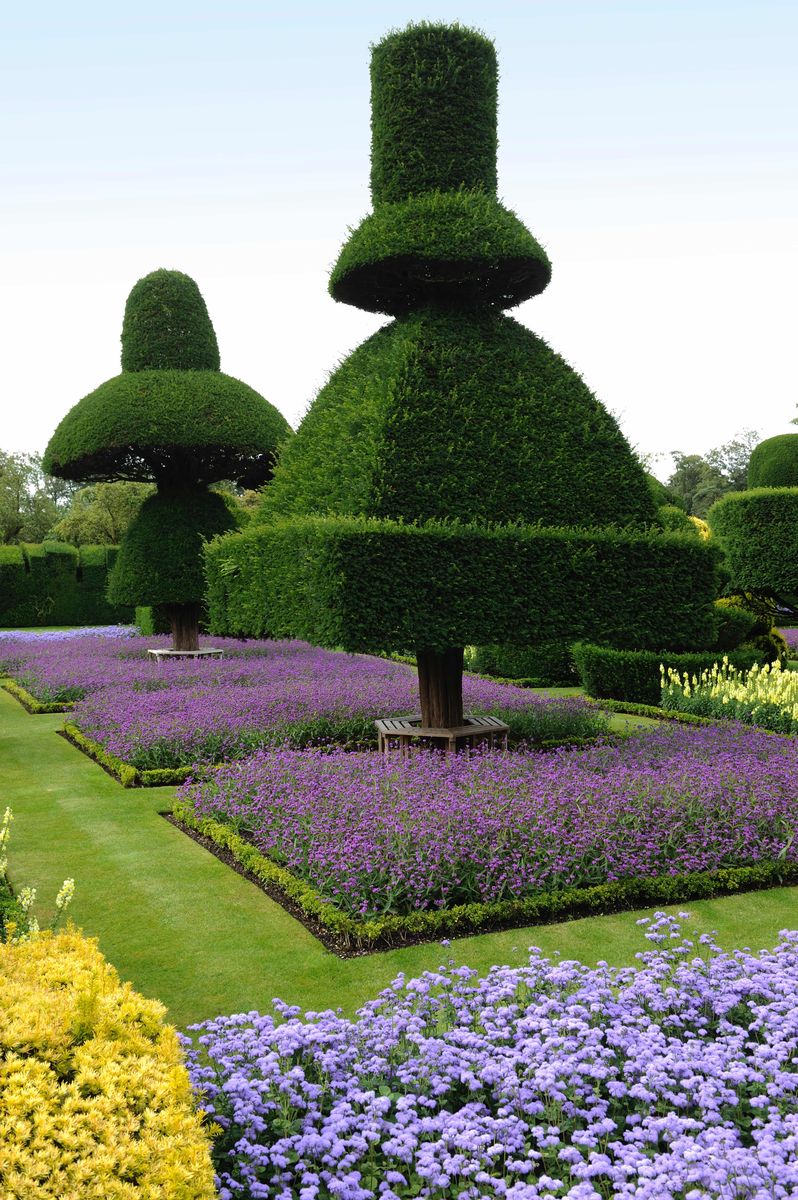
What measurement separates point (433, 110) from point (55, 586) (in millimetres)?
28156

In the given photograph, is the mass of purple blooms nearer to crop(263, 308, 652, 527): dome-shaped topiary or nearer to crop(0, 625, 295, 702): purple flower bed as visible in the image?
crop(0, 625, 295, 702): purple flower bed

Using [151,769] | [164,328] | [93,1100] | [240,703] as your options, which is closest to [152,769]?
[151,769]

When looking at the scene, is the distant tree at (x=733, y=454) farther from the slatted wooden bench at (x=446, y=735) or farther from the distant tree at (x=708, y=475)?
the slatted wooden bench at (x=446, y=735)

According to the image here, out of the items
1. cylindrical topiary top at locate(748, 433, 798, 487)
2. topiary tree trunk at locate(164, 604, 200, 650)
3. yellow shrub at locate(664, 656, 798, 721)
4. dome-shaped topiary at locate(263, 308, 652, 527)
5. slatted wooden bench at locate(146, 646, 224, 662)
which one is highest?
cylindrical topiary top at locate(748, 433, 798, 487)

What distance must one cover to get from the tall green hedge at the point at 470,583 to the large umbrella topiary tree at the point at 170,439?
9.52m

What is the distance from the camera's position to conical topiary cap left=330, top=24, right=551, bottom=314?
10.2 m

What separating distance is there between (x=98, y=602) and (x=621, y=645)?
23.5 m

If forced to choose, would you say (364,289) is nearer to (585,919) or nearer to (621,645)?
(585,919)

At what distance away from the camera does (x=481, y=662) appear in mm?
22359

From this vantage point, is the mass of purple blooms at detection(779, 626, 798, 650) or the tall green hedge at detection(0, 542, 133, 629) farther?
the tall green hedge at detection(0, 542, 133, 629)

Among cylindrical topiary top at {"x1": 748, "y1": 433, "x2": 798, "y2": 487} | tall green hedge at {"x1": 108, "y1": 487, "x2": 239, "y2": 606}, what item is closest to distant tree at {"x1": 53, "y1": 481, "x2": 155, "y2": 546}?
tall green hedge at {"x1": 108, "y1": 487, "x2": 239, "y2": 606}

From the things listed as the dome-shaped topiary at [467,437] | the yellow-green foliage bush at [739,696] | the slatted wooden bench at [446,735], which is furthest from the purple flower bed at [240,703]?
the dome-shaped topiary at [467,437]

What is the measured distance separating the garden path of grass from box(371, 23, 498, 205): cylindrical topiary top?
24.0 ft

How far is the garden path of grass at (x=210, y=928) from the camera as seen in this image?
223 inches
